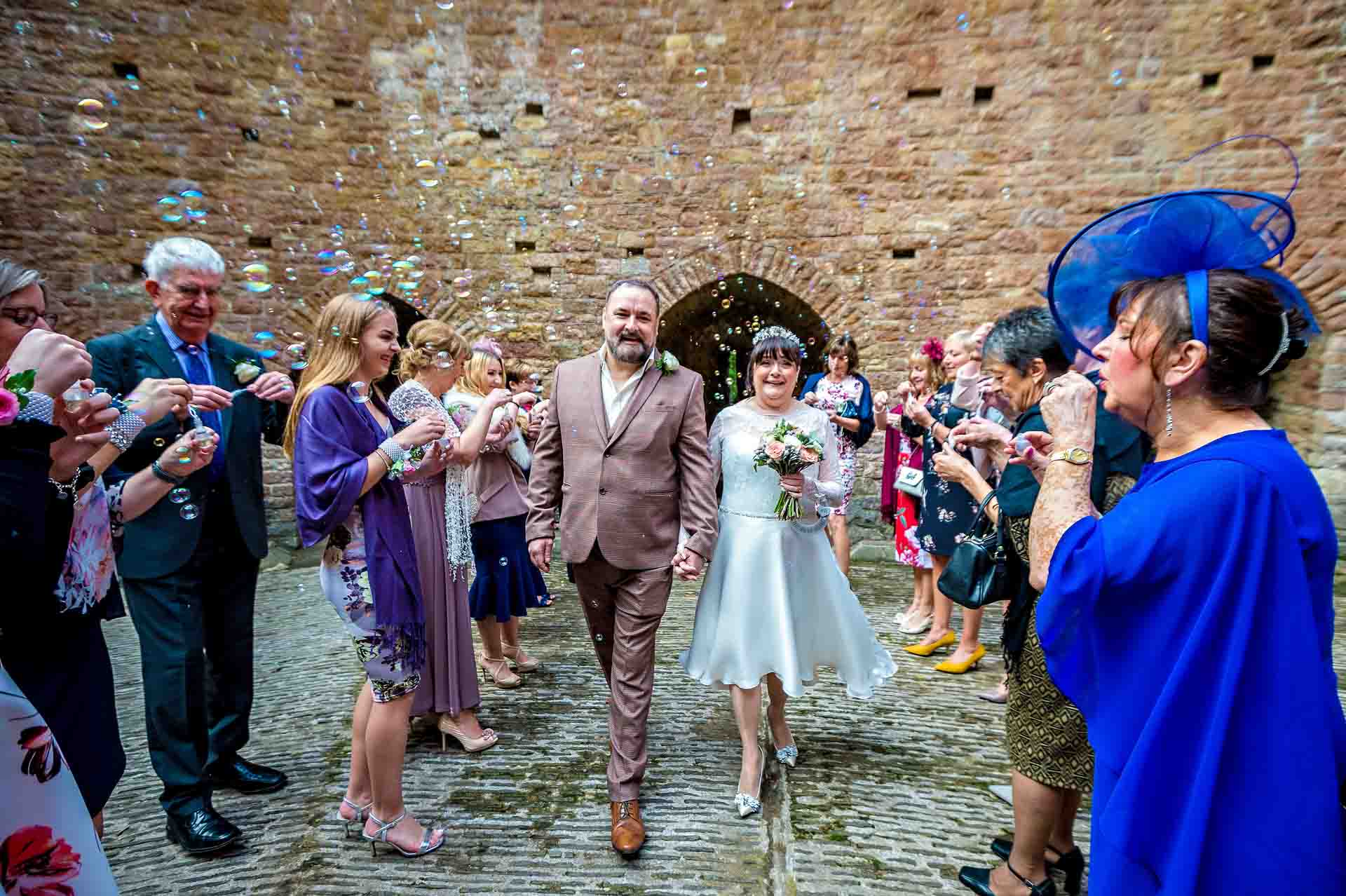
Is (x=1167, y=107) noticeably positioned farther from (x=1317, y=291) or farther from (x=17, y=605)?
(x=17, y=605)

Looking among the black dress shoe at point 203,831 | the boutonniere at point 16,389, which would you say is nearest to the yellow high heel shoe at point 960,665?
the black dress shoe at point 203,831

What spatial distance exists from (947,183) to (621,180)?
13.5 ft

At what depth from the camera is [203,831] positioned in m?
2.64

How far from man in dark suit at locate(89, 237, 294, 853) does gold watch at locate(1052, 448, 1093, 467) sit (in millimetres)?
2610

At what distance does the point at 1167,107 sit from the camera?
790 centimetres

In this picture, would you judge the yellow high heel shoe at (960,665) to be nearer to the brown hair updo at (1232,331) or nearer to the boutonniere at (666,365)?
the boutonniere at (666,365)

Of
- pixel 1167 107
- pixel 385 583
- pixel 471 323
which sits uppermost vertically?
pixel 1167 107

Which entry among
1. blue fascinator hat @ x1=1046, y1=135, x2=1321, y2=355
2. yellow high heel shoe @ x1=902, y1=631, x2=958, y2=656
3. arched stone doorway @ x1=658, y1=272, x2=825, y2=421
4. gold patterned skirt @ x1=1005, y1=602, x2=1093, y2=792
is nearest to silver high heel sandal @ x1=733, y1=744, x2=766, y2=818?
gold patterned skirt @ x1=1005, y1=602, x2=1093, y2=792

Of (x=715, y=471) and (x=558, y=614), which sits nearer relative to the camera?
(x=715, y=471)

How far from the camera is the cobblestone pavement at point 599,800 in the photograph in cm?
257

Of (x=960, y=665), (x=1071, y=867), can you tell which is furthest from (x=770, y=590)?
(x=960, y=665)

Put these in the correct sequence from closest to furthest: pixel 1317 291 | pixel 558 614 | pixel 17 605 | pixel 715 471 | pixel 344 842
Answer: pixel 17 605
pixel 344 842
pixel 715 471
pixel 558 614
pixel 1317 291

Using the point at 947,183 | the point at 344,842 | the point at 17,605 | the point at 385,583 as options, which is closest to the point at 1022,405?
the point at 385,583

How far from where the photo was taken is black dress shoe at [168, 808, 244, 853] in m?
2.63
